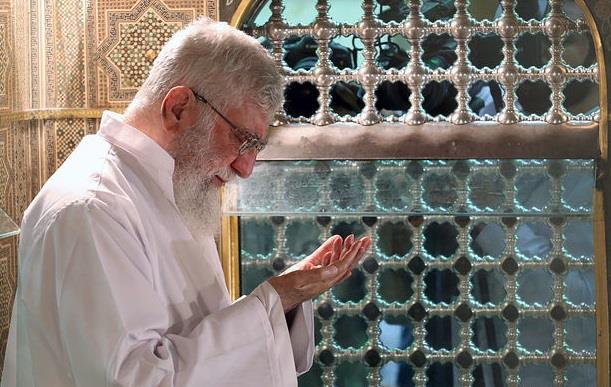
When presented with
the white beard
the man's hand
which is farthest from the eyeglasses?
the man's hand

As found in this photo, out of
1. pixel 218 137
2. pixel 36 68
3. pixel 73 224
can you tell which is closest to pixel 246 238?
pixel 36 68

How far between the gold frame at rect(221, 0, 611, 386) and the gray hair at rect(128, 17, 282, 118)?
1683 millimetres

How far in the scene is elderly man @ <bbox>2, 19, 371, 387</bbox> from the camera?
94.7 inches

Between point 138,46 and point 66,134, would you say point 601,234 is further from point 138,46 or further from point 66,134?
point 66,134

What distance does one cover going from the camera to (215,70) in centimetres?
268

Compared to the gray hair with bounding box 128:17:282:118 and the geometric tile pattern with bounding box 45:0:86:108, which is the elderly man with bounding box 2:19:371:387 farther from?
the geometric tile pattern with bounding box 45:0:86:108

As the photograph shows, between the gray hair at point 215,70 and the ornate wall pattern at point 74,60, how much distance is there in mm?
1676

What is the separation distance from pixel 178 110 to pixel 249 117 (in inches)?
7.0

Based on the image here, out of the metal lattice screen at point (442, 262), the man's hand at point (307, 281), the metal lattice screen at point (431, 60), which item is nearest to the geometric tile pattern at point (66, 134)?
the metal lattice screen at point (442, 262)

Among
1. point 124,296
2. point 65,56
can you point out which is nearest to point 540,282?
point 65,56

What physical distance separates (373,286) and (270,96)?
1859 millimetres

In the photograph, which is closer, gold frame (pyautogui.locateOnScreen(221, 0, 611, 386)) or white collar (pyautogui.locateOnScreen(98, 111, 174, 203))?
white collar (pyautogui.locateOnScreen(98, 111, 174, 203))

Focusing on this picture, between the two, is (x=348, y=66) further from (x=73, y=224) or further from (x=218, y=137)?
(x=73, y=224)

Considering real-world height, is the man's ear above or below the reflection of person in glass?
above
